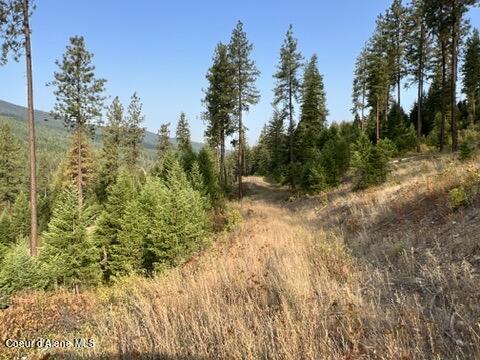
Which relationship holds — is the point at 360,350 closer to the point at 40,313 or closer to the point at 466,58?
the point at 40,313

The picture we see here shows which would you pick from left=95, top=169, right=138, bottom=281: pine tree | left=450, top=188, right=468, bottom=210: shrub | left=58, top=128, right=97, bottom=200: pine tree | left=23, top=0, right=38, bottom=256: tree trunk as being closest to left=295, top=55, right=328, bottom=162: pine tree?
left=95, top=169, right=138, bottom=281: pine tree

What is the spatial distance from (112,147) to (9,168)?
21531 millimetres

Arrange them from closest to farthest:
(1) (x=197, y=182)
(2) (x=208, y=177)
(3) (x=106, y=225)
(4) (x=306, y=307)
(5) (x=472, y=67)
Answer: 1. (4) (x=306, y=307)
2. (3) (x=106, y=225)
3. (1) (x=197, y=182)
4. (2) (x=208, y=177)
5. (5) (x=472, y=67)

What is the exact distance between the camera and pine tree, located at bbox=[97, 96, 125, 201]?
42125mm

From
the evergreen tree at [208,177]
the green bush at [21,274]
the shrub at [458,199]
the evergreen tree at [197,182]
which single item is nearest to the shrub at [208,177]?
the evergreen tree at [208,177]

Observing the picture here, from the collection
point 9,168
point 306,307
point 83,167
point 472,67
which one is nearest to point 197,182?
point 83,167

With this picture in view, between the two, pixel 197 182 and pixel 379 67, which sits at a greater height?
pixel 379 67

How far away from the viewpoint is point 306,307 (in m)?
4.00

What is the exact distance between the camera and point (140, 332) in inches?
174

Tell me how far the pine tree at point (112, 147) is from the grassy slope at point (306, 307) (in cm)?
3710

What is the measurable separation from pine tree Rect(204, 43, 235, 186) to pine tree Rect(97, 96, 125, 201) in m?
14.2

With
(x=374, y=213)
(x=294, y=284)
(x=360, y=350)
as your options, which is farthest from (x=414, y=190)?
(x=360, y=350)

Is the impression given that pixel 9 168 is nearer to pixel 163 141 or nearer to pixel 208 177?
pixel 163 141

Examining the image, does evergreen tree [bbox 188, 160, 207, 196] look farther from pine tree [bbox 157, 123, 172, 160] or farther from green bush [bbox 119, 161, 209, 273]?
pine tree [bbox 157, 123, 172, 160]
